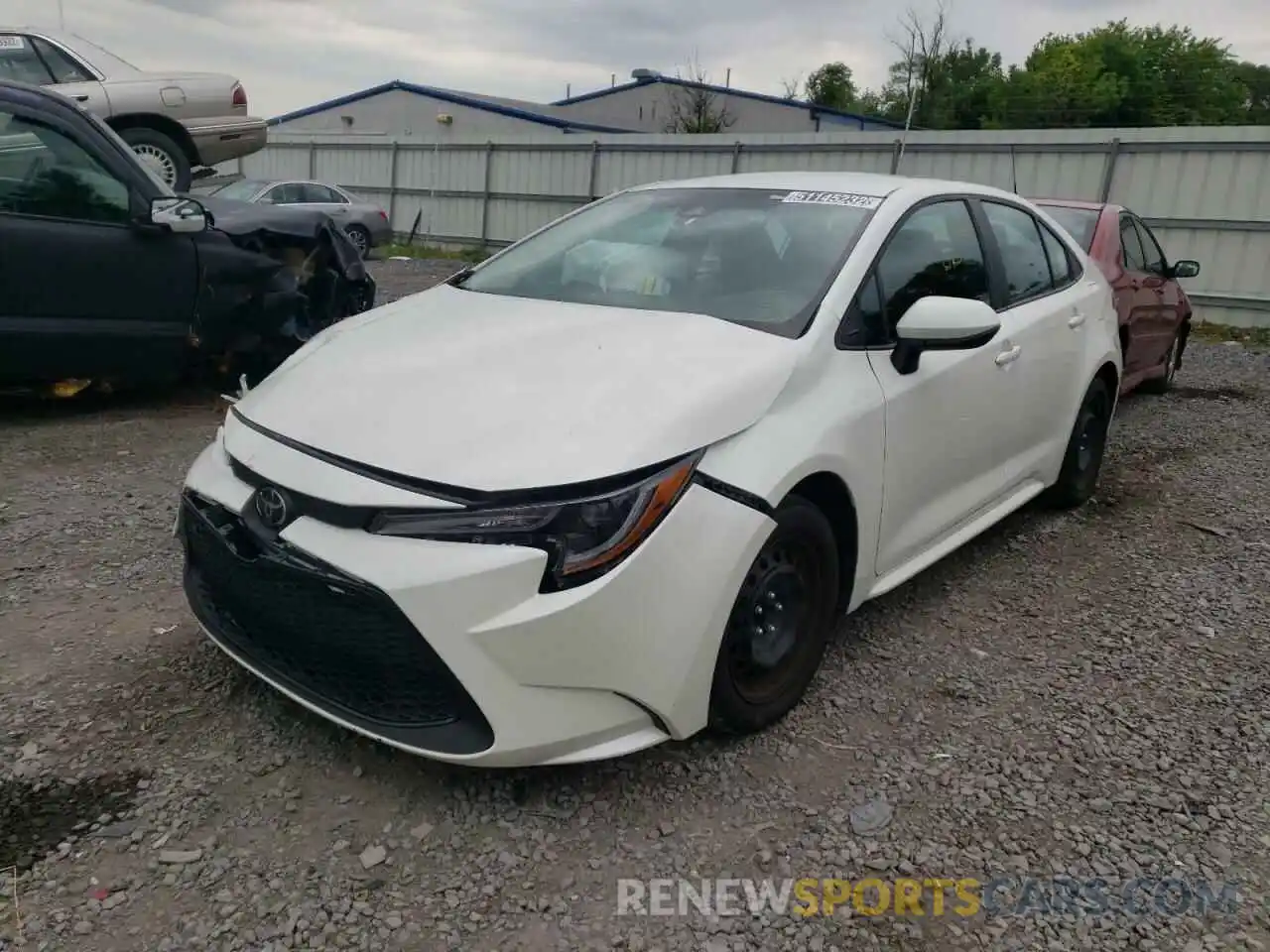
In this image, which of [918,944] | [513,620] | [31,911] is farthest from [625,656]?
[31,911]

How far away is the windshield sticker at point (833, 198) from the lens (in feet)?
10.9

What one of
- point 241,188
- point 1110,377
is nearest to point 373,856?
point 1110,377

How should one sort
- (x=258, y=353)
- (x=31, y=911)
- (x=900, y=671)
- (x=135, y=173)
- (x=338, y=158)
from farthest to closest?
(x=338, y=158), (x=258, y=353), (x=135, y=173), (x=900, y=671), (x=31, y=911)

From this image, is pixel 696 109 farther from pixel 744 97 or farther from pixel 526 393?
pixel 526 393

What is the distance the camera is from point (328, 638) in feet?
7.44

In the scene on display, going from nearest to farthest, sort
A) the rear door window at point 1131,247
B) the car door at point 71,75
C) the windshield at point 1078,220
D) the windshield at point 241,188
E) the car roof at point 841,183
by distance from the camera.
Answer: the car roof at point 841,183
the windshield at point 1078,220
the rear door window at point 1131,247
the car door at point 71,75
the windshield at point 241,188

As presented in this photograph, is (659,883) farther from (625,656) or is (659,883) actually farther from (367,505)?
(367,505)

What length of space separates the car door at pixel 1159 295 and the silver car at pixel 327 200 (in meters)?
11.5

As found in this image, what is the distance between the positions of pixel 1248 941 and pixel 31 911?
8.19ft

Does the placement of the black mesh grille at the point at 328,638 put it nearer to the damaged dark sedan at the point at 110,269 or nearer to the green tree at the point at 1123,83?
the damaged dark sedan at the point at 110,269

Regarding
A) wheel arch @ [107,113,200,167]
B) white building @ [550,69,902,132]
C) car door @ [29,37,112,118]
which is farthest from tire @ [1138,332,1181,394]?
white building @ [550,69,902,132]

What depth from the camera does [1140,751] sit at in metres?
2.79

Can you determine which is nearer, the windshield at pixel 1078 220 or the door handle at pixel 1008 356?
the door handle at pixel 1008 356

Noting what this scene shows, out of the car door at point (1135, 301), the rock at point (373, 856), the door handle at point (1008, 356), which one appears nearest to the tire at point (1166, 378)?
the car door at point (1135, 301)
